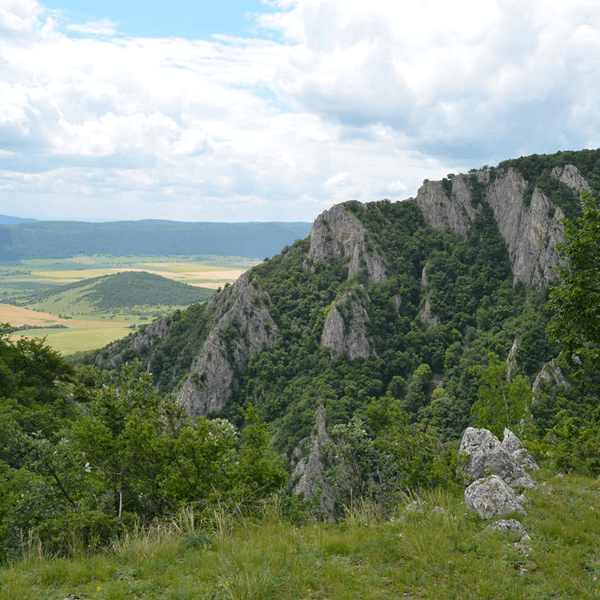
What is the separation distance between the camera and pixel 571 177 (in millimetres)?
109250

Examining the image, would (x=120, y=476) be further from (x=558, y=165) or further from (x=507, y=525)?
(x=558, y=165)

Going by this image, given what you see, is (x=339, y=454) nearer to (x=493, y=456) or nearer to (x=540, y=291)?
(x=493, y=456)

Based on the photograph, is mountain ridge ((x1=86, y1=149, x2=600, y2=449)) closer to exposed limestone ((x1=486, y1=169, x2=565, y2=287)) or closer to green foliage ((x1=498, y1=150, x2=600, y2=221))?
exposed limestone ((x1=486, y1=169, x2=565, y2=287))

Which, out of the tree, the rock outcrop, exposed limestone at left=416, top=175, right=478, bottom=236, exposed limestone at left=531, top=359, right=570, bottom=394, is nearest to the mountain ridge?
exposed limestone at left=416, top=175, right=478, bottom=236

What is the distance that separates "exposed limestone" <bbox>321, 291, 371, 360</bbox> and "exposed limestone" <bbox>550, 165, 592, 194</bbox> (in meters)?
64.7

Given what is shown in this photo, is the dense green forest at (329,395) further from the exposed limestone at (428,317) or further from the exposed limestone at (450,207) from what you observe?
the exposed limestone at (450,207)

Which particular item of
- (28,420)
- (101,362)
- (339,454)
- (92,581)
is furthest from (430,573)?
(101,362)

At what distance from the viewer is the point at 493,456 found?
1396cm

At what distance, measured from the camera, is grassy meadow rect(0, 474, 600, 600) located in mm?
7492

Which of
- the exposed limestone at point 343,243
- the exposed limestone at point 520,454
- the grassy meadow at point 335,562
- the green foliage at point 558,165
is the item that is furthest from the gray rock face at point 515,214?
the grassy meadow at point 335,562

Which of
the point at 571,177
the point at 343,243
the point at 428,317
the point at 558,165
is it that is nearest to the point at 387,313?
the point at 428,317

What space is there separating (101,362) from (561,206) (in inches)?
5219

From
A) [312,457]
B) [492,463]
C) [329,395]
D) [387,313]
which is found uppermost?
[492,463]

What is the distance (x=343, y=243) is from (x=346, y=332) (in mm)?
36014
